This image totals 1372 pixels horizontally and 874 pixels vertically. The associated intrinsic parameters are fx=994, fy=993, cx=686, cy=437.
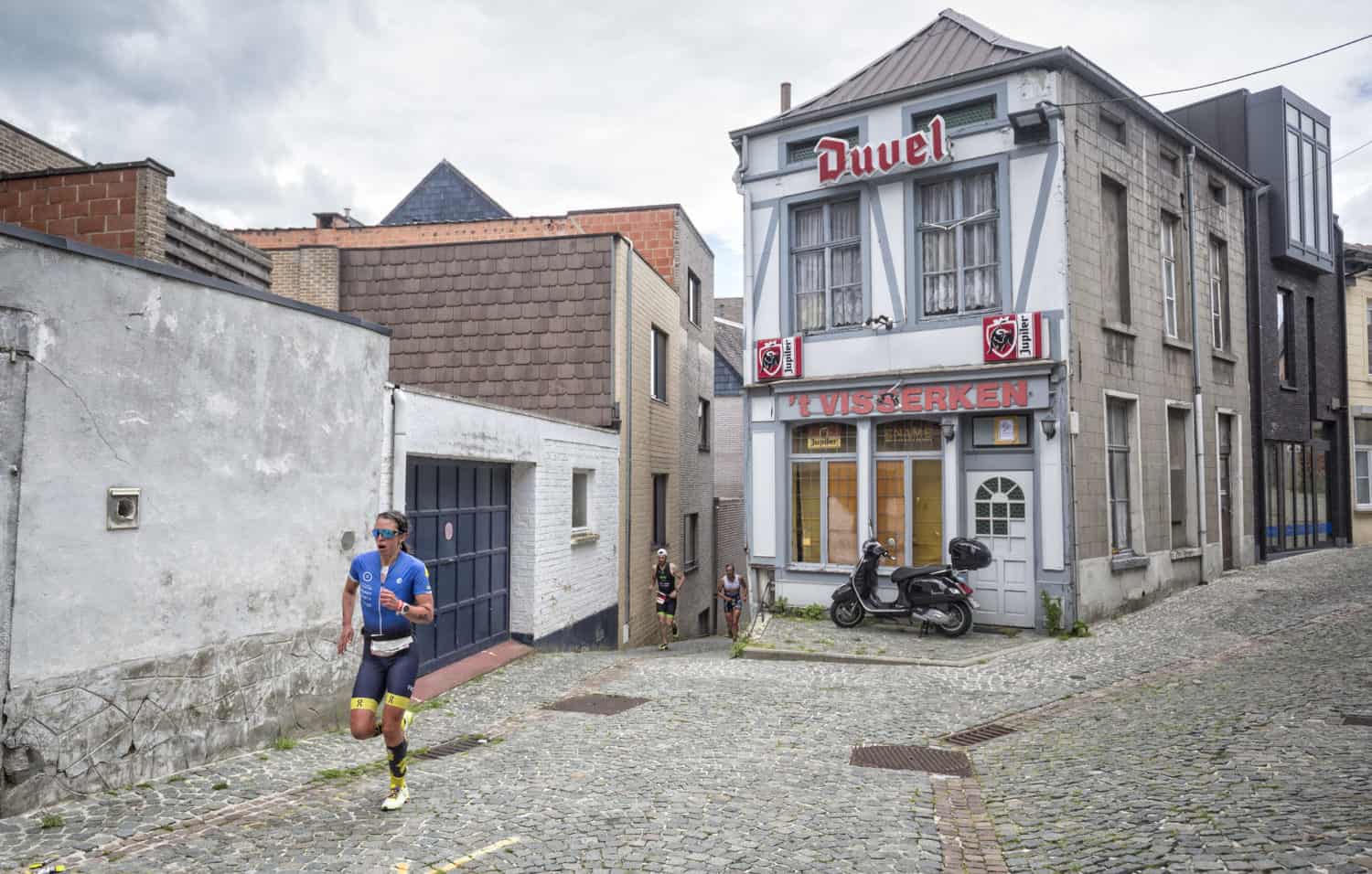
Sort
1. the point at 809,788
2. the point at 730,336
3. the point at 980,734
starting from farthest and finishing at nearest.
Result: the point at 730,336
the point at 980,734
the point at 809,788

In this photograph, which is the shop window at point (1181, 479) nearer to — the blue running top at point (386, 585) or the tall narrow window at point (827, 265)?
the tall narrow window at point (827, 265)

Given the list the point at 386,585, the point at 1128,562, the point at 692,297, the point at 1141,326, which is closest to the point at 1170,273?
the point at 1141,326

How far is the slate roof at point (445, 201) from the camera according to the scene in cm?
2628

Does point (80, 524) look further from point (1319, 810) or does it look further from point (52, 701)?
A: point (1319, 810)

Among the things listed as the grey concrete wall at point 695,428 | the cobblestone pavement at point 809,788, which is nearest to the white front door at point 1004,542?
the cobblestone pavement at point 809,788

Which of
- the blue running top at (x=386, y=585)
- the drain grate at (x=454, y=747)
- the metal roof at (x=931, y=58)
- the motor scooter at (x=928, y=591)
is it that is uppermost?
the metal roof at (x=931, y=58)

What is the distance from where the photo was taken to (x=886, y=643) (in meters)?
12.5

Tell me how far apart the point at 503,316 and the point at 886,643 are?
26.7 ft

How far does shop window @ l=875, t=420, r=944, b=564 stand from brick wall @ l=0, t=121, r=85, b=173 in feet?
35.7

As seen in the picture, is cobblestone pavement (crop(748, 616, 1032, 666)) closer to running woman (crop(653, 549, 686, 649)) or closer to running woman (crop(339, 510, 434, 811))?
running woman (crop(653, 549, 686, 649))

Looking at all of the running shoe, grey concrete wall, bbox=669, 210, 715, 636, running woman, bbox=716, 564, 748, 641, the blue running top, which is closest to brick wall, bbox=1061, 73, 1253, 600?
running woman, bbox=716, 564, 748, 641

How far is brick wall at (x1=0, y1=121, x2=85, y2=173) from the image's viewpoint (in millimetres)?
11555

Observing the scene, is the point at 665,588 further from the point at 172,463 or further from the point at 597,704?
the point at 172,463

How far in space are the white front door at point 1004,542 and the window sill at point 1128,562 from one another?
4.97ft
